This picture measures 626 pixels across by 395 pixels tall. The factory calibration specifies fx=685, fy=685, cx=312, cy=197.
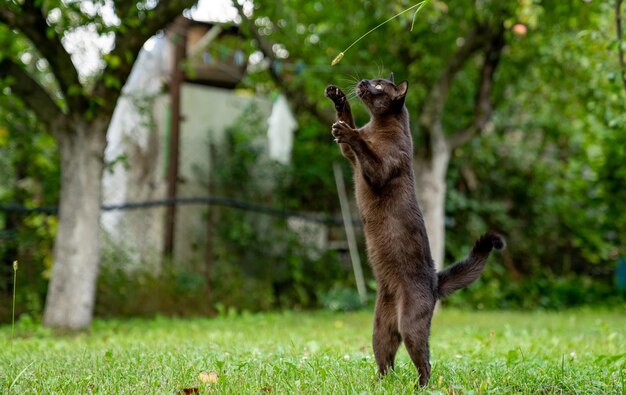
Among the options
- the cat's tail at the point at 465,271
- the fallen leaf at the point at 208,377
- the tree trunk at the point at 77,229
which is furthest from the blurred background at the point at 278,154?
the fallen leaf at the point at 208,377

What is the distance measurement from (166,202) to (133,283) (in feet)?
3.73

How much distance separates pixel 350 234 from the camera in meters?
10.5

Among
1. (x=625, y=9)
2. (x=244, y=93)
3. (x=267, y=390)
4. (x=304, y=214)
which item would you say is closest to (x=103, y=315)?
(x=304, y=214)

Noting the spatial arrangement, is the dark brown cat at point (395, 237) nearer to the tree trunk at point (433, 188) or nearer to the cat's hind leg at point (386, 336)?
the cat's hind leg at point (386, 336)

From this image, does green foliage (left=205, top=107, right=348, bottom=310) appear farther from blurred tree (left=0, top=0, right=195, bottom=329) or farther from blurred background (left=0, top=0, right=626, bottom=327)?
blurred tree (left=0, top=0, right=195, bottom=329)

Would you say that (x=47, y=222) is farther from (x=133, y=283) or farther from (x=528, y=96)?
(x=528, y=96)

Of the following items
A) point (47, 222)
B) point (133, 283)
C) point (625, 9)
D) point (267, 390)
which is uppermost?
point (625, 9)

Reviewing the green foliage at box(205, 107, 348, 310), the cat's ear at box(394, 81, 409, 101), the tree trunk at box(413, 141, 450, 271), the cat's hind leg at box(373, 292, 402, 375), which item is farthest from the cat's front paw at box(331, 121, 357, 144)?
the green foliage at box(205, 107, 348, 310)

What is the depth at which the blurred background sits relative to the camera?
7086 mm

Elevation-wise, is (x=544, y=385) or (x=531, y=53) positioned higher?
(x=531, y=53)

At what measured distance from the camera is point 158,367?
12.2 ft

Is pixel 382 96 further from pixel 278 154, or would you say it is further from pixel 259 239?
pixel 259 239

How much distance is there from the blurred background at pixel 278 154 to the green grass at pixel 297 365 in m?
2.14

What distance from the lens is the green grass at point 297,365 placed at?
10.6 feet
